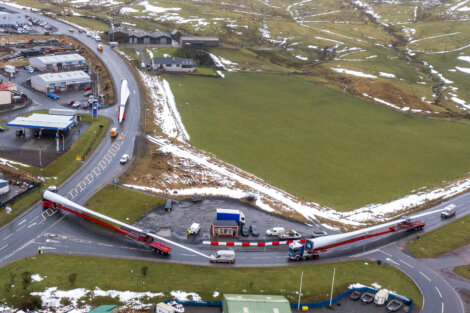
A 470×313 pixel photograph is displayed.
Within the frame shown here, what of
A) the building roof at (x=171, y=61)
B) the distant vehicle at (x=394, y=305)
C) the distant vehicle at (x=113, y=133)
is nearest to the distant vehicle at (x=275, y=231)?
the distant vehicle at (x=394, y=305)

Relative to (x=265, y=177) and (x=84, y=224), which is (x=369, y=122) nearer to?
(x=265, y=177)

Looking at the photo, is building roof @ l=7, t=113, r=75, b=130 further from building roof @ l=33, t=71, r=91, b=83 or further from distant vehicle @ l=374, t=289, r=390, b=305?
distant vehicle @ l=374, t=289, r=390, b=305

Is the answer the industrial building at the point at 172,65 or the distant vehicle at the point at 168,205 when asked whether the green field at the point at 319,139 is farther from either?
the distant vehicle at the point at 168,205

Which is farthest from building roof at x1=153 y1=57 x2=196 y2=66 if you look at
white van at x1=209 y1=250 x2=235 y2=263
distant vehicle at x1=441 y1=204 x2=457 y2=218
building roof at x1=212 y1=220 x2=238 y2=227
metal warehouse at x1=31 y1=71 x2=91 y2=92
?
white van at x1=209 y1=250 x2=235 y2=263

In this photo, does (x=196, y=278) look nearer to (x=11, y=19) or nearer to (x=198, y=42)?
(x=198, y=42)

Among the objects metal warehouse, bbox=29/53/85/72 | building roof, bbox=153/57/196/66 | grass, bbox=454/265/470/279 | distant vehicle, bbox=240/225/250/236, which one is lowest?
grass, bbox=454/265/470/279

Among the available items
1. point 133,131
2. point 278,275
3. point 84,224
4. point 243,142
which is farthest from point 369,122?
point 84,224
